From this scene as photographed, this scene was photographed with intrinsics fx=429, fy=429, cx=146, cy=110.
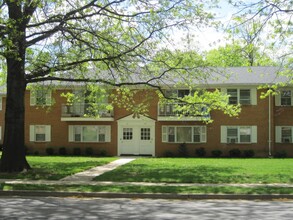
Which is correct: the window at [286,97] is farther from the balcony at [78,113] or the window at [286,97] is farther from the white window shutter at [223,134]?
the balcony at [78,113]

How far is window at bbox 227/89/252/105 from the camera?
110 ft

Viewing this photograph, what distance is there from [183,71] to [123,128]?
51.0 ft

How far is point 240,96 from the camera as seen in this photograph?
3353 centimetres

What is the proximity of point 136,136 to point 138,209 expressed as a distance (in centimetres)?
2408

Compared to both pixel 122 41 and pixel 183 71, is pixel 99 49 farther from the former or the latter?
pixel 183 71

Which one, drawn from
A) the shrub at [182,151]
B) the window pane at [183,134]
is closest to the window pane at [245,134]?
the window pane at [183,134]

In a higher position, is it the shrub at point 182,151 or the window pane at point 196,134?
the window pane at point 196,134

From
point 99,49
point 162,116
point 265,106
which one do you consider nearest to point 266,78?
point 265,106

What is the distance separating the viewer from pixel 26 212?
31.4ft

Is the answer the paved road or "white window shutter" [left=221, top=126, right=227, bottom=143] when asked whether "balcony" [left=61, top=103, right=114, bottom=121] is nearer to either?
"white window shutter" [left=221, top=126, right=227, bottom=143]

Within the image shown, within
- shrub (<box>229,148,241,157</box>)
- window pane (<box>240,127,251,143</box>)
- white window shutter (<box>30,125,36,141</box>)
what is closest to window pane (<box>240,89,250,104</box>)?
window pane (<box>240,127,251,143</box>)

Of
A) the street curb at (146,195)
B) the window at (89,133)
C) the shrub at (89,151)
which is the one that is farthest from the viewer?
the window at (89,133)

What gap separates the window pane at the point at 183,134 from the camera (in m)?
34.1

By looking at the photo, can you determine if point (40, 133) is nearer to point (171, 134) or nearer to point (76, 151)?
point (76, 151)
